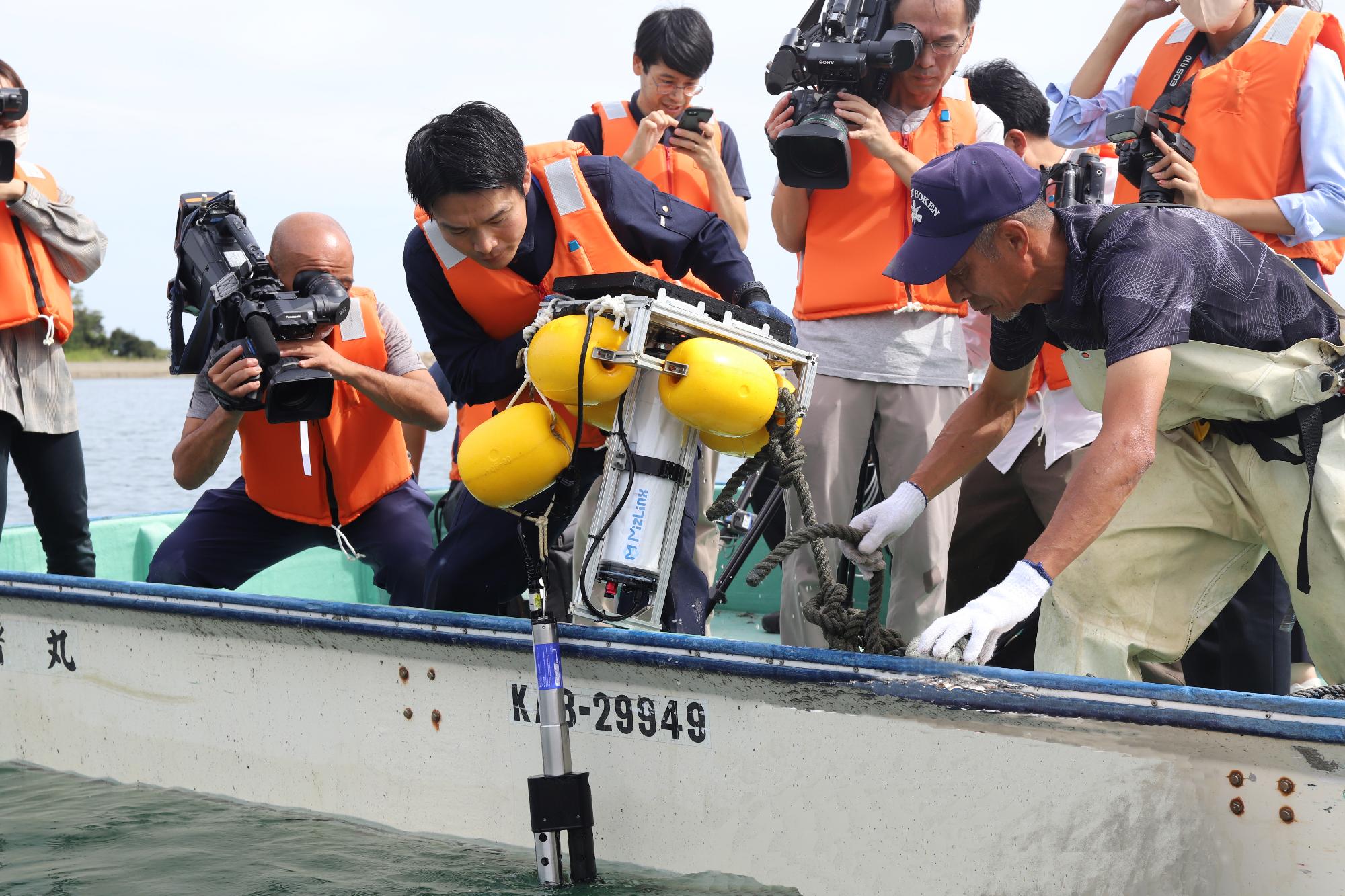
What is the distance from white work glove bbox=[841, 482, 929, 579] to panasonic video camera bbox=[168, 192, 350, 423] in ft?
5.04

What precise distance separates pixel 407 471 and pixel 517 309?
3.61ft

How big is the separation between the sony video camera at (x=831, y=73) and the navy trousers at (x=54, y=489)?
269 centimetres

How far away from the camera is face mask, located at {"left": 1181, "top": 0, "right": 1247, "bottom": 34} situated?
3635 mm

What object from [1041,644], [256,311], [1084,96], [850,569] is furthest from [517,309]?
[1084,96]

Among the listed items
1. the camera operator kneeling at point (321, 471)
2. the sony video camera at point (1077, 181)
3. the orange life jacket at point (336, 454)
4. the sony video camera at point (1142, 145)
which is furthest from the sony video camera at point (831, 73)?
the orange life jacket at point (336, 454)

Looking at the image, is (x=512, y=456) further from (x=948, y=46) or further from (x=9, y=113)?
(x=9, y=113)

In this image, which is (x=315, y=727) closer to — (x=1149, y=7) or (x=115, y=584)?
(x=115, y=584)

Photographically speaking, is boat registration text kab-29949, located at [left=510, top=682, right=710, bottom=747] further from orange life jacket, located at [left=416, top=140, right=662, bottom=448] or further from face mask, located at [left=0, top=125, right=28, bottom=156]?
face mask, located at [left=0, top=125, right=28, bottom=156]

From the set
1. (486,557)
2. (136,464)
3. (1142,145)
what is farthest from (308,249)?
(136,464)

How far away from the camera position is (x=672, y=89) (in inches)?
185

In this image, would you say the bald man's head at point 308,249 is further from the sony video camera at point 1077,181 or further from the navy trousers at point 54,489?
the sony video camera at point 1077,181

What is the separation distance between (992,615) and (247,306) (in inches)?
86.6

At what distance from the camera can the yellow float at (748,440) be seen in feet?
9.30

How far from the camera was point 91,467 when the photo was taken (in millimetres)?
20125
